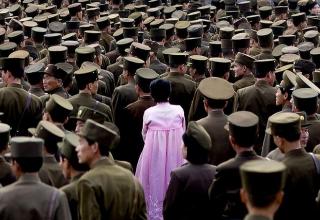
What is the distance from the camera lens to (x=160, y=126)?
805 cm

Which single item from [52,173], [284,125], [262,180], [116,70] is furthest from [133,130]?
[262,180]

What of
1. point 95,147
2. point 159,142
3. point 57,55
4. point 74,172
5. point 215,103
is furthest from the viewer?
point 57,55

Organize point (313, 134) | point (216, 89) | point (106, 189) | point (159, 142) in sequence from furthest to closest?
point (159, 142) < point (216, 89) < point (313, 134) < point (106, 189)

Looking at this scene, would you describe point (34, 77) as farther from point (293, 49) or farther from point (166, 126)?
point (293, 49)

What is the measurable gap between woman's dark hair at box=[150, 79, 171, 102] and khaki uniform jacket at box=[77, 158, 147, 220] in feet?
6.95

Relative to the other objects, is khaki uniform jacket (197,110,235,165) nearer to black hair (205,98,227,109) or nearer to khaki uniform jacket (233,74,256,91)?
black hair (205,98,227,109)

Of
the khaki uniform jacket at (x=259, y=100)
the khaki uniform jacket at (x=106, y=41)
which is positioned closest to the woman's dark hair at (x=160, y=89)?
the khaki uniform jacket at (x=259, y=100)

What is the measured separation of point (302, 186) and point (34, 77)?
147 inches

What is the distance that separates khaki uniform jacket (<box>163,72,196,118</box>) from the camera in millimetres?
9500

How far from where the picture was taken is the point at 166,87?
26.2 feet

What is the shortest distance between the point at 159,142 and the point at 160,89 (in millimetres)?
494

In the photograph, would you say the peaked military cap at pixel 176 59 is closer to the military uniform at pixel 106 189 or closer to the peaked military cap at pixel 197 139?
the peaked military cap at pixel 197 139

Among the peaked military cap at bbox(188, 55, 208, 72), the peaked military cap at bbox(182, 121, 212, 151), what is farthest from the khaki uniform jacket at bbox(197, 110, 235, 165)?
the peaked military cap at bbox(188, 55, 208, 72)

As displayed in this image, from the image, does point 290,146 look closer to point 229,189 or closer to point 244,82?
point 229,189
